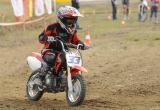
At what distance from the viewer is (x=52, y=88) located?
11531 millimetres

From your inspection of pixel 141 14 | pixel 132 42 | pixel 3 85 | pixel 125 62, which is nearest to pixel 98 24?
pixel 141 14

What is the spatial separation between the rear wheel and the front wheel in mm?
1166

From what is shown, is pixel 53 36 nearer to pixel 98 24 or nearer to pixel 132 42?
pixel 132 42

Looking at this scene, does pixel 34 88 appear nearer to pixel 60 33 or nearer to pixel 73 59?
pixel 60 33

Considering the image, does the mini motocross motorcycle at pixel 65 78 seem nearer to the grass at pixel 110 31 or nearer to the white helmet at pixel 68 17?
the white helmet at pixel 68 17

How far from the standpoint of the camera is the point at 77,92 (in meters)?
11.0

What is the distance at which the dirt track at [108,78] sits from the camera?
1137cm

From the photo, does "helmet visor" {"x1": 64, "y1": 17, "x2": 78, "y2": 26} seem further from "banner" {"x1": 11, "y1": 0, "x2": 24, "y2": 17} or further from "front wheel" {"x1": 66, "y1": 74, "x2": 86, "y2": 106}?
"banner" {"x1": 11, "y1": 0, "x2": 24, "y2": 17}

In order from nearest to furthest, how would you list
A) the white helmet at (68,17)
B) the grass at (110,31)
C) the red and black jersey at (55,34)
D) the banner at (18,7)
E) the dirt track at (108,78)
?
the white helmet at (68,17)
the dirt track at (108,78)
the red and black jersey at (55,34)
the grass at (110,31)
the banner at (18,7)

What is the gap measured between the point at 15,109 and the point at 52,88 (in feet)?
3.87

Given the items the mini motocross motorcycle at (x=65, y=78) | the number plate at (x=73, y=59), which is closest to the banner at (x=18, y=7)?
the mini motocross motorcycle at (x=65, y=78)

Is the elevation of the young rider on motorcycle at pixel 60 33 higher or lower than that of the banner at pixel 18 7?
higher

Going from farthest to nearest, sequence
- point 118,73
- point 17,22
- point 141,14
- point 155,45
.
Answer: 1. point 141,14
2. point 17,22
3. point 155,45
4. point 118,73

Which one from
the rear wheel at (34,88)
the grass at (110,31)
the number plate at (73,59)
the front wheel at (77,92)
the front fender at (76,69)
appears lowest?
the grass at (110,31)
